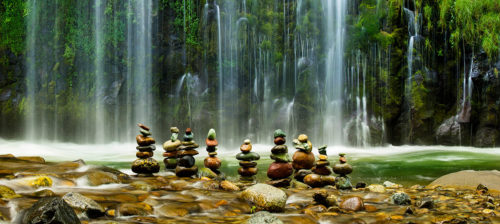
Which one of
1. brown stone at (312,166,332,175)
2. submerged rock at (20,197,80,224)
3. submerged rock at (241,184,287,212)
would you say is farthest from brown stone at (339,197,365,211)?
submerged rock at (20,197,80,224)

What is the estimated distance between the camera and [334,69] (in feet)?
61.3

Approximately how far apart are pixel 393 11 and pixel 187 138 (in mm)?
15365

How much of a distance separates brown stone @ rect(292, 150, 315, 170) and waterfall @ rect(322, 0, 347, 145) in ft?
40.6

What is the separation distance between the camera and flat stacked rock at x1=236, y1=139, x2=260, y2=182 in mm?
6203

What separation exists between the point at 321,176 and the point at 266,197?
1988 mm

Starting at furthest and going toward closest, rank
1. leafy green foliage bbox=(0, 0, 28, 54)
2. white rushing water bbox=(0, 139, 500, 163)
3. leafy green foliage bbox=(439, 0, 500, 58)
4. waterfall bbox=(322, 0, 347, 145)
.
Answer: leafy green foliage bbox=(0, 0, 28, 54)
waterfall bbox=(322, 0, 347, 145)
leafy green foliage bbox=(439, 0, 500, 58)
white rushing water bbox=(0, 139, 500, 163)

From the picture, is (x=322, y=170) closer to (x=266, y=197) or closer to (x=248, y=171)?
(x=248, y=171)

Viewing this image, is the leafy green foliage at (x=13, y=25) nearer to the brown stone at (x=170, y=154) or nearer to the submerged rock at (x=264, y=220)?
the brown stone at (x=170, y=154)

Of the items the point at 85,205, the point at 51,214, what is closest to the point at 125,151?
the point at 85,205

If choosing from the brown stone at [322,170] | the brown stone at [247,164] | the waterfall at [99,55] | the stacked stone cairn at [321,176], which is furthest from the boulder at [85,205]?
the waterfall at [99,55]

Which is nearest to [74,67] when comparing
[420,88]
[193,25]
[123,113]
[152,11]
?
[123,113]

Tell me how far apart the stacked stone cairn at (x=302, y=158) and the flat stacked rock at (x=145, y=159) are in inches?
99.9

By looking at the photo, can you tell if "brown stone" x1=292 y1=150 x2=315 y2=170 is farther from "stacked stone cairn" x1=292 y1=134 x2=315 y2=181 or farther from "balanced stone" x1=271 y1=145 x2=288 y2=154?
"balanced stone" x1=271 y1=145 x2=288 y2=154

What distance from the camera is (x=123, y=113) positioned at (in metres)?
21.2
